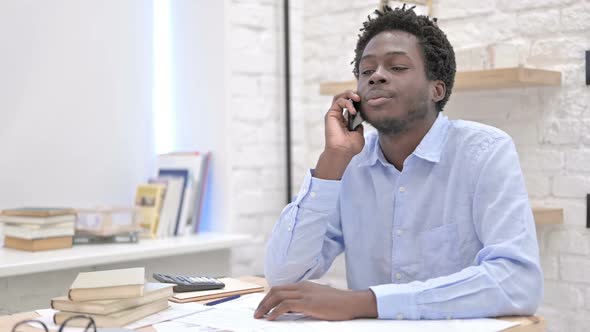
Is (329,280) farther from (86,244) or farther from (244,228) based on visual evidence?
(86,244)

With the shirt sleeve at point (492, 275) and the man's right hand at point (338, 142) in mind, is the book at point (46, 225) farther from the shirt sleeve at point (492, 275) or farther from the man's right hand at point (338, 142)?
the shirt sleeve at point (492, 275)

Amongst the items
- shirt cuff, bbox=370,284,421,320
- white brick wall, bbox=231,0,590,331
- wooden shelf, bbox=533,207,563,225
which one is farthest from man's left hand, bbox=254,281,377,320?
white brick wall, bbox=231,0,590,331

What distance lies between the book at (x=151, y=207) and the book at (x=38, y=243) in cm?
33

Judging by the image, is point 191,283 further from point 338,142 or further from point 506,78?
point 506,78

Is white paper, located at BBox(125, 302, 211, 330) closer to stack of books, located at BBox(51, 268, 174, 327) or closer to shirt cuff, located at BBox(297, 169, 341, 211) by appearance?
stack of books, located at BBox(51, 268, 174, 327)

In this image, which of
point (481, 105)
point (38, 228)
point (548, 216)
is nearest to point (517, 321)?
point (548, 216)

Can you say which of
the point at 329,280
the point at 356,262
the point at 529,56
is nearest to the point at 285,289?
the point at 356,262

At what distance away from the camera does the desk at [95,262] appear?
221 cm

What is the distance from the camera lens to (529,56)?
7.61 ft

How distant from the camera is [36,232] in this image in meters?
2.39

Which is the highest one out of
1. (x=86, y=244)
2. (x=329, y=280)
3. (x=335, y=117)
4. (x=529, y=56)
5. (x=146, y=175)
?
(x=529, y=56)

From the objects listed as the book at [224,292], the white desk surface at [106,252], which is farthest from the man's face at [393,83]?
the white desk surface at [106,252]

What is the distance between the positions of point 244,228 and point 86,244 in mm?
612

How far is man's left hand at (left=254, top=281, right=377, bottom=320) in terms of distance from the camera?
53.2 inches
